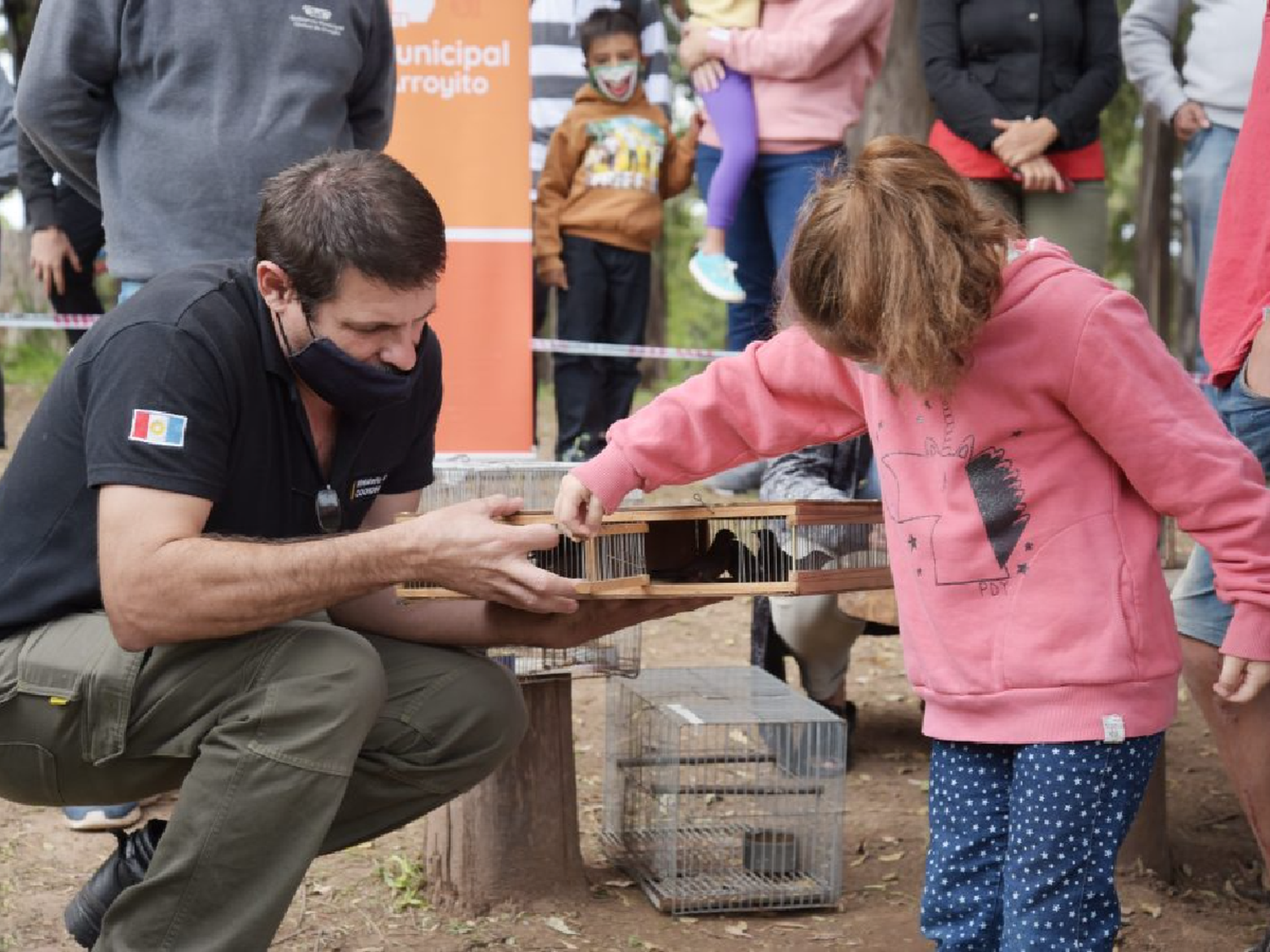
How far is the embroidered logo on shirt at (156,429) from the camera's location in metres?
2.62

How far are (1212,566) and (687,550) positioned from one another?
1013 mm

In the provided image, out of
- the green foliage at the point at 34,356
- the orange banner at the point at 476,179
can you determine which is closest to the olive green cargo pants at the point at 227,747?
the orange banner at the point at 476,179

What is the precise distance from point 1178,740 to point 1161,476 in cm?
274

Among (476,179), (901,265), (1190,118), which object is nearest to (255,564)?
(901,265)

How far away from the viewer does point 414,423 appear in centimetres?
312

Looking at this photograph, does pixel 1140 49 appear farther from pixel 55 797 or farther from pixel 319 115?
pixel 55 797

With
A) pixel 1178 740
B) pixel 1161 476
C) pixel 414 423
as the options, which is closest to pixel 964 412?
pixel 1161 476

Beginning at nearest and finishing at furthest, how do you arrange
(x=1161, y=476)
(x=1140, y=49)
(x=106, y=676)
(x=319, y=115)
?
(x=1161, y=476), (x=106, y=676), (x=319, y=115), (x=1140, y=49)

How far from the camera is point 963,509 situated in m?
2.57

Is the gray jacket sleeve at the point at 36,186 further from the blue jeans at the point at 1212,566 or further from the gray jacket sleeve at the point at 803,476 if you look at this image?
the blue jeans at the point at 1212,566

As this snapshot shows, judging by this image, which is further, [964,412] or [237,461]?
[237,461]

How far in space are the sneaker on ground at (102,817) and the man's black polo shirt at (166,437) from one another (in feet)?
3.90

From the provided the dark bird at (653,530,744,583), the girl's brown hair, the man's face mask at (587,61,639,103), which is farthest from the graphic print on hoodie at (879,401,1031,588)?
the man's face mask at (587,61,639,103)

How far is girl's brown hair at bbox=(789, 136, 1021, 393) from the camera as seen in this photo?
2381 mm
